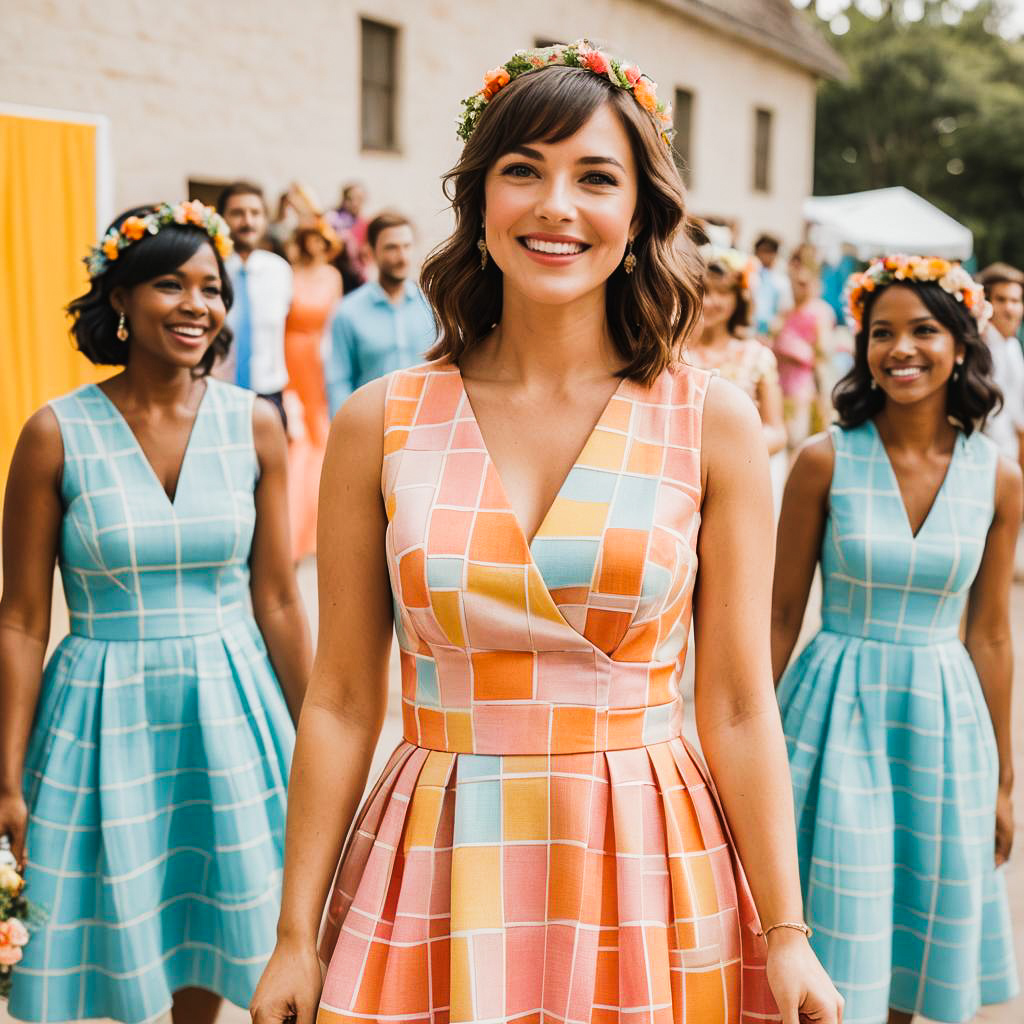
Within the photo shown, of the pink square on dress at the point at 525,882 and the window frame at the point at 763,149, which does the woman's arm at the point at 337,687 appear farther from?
the window frame at the point at 763,149

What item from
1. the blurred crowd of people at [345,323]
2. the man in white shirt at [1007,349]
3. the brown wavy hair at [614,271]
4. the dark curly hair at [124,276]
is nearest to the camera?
the brown wavy hair at [614,271]

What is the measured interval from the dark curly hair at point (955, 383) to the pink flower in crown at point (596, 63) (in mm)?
1870

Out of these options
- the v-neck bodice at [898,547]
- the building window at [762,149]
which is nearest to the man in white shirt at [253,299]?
the v-neck bodice at [898,547]

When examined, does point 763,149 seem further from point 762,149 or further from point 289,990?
point 289,990

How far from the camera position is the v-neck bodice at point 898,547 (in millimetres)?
3566

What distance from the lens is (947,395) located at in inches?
149

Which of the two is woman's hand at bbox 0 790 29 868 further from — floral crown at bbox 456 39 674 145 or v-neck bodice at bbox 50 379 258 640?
floral crown at bbox 456 39 674 145

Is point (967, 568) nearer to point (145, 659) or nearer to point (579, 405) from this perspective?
point (579, 405)

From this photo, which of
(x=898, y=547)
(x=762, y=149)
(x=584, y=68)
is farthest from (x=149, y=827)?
(x=762, y=149)

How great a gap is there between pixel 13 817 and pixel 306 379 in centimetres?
661

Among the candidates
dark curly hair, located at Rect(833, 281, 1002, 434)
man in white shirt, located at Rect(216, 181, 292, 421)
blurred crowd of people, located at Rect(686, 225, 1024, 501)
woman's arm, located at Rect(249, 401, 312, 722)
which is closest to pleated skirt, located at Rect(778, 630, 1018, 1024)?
dark curly hair, located at Rect(833, 281, 1002, 434)

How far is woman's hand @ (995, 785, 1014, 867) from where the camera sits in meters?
3.73

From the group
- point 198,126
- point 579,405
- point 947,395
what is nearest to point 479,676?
point 579,405

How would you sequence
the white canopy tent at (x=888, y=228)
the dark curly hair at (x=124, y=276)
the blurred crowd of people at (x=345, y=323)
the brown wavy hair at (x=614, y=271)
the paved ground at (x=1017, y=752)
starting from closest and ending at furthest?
the brown wavy hair at (x=614, y=271)
the dark curly hair at (x=124, y=276)
the paved ground at (x=1017, y=752)
the blurred crowd of people at (x=345, y=323)
the white canopy tent at (x=888, y=228)
